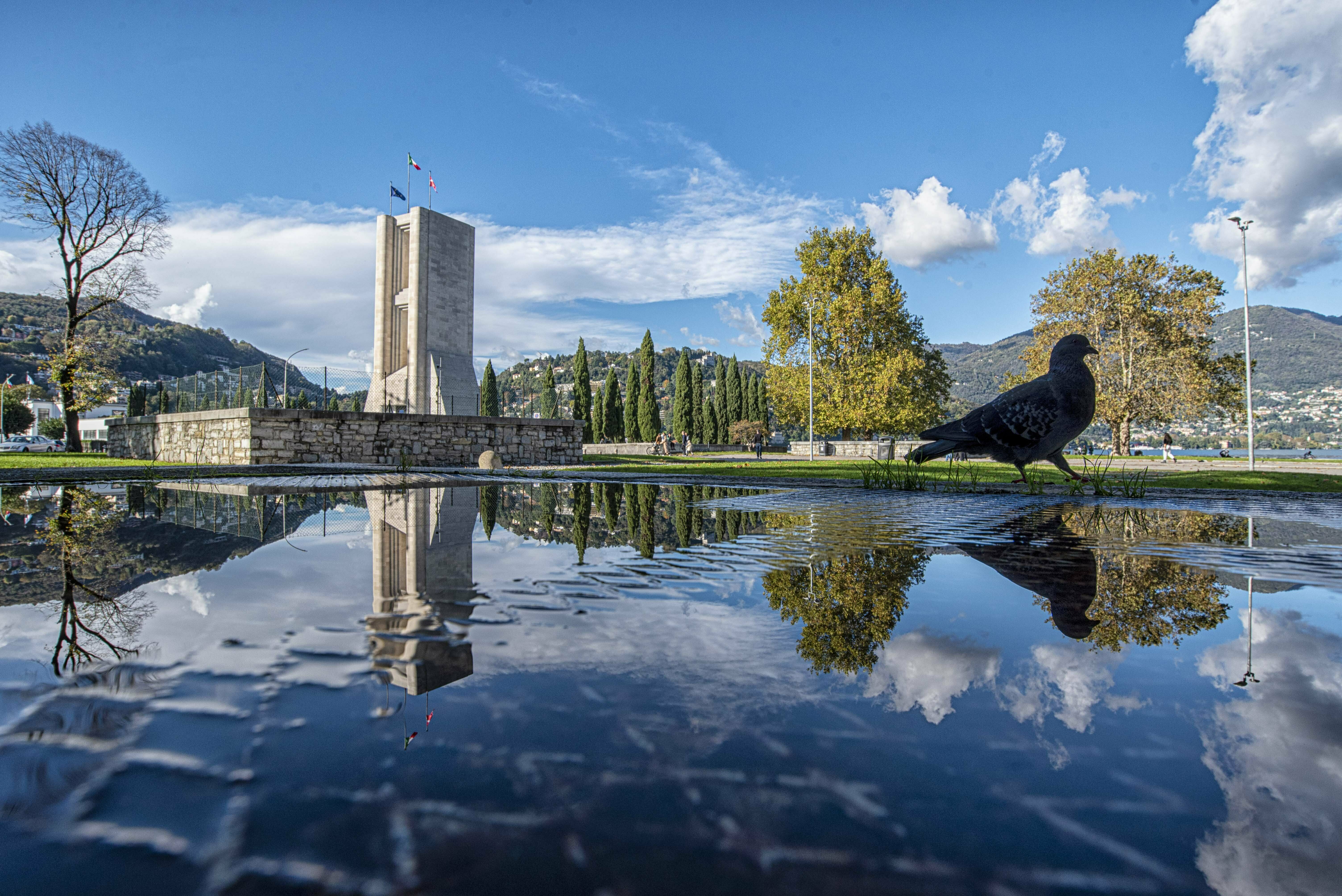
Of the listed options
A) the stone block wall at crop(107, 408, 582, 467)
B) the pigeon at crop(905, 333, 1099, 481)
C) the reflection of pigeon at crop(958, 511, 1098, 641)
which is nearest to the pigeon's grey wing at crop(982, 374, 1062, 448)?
the pigeon at crop(905, 333, 1099, 481)

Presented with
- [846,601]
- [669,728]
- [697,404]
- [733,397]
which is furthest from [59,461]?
[733,397]

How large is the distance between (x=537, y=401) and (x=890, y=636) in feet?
398

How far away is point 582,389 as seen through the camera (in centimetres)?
5569

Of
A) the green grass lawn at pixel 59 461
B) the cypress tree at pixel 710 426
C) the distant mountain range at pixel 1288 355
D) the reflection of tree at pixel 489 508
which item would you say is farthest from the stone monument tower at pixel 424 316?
the distant mountain range at pixel 1288 355

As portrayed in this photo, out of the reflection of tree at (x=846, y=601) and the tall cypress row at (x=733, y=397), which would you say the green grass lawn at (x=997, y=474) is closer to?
the reflection of tree at (x=846, y=601)

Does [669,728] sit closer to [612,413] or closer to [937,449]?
[937,449]

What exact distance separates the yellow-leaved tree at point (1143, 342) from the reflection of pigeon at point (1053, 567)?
26.7m

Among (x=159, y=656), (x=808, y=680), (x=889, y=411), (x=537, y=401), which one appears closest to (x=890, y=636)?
(x=808, y=680)

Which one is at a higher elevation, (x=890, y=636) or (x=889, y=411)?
(x=889, y=411)

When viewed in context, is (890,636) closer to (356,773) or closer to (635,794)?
(635,794)

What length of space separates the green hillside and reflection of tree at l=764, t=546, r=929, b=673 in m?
37.8

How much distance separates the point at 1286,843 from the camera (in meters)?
1.17

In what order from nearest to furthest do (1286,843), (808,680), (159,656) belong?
(1286,843) → (808,680) → (159,656)

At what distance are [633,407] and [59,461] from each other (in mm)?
43227
